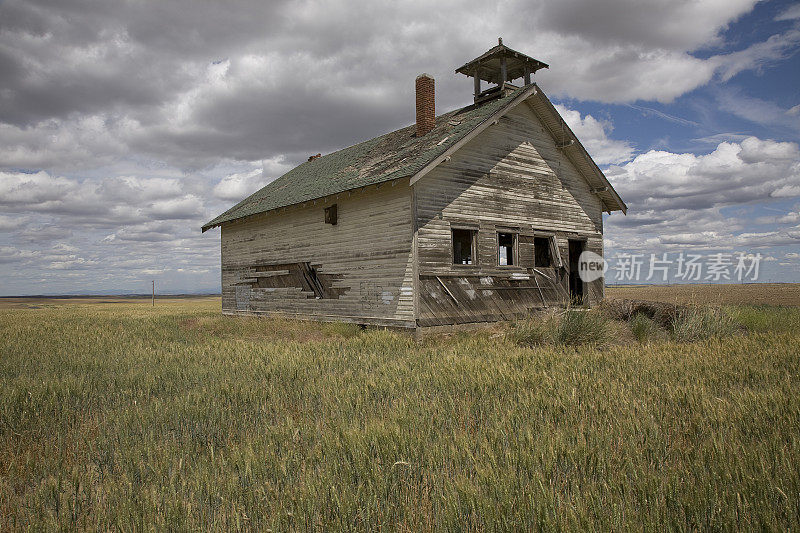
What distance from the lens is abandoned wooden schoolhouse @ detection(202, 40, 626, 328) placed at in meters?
14.3

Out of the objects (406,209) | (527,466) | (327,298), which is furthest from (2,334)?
(527,466)

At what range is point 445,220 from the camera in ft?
48.2

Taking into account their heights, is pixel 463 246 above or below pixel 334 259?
above

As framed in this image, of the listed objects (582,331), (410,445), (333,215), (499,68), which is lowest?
(410,445)

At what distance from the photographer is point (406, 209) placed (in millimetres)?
14125

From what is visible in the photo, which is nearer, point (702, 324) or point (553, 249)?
point (702, 324)

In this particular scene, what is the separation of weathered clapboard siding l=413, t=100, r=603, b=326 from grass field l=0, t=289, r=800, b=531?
216 inches

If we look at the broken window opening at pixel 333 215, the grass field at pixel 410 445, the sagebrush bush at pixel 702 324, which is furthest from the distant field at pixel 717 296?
the broken window opening at pixel 333 215

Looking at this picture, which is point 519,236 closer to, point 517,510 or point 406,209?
point 406,209

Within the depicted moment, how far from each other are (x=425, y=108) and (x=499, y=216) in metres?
4.97

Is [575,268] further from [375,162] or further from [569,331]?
[375,162]

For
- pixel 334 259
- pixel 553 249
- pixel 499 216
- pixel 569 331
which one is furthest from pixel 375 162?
pixel 569 331

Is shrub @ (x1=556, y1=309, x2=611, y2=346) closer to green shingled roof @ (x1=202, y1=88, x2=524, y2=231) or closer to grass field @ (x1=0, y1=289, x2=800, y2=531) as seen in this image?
grass field @ (x1=0, y1=289, x2=800, y2=531)

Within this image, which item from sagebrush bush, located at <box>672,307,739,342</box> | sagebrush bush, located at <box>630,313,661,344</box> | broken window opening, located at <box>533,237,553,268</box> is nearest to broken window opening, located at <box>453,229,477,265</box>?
broken window opening, located at <box>533,237,553,268</box>
